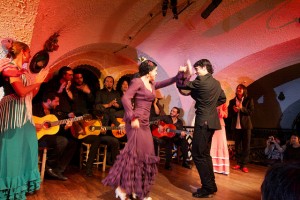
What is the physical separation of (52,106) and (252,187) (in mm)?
3549

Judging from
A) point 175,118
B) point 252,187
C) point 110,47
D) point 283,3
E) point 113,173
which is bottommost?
point 252,187

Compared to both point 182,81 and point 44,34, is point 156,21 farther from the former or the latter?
point 182,81

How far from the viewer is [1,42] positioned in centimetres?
358

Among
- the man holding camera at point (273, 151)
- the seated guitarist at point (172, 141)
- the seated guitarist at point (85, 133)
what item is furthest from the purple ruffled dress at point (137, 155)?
the man holding camera at point (273, 151)

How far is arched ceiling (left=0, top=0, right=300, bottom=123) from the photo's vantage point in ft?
13.6

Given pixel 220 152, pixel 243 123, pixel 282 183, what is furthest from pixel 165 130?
pixel 282 183

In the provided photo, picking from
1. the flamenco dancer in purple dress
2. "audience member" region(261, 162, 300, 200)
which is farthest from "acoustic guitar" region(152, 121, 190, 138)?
"audience member" region(261, 162, 300, 200)

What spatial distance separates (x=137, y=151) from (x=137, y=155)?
4 cm

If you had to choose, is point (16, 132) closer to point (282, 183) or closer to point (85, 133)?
point (85, 133)

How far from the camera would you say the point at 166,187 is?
4156mm

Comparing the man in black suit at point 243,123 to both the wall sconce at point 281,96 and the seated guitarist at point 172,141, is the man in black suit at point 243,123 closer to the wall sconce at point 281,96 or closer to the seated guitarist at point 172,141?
the seated guitarist at point 172,141

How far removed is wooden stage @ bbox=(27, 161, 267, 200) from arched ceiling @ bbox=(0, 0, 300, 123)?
7.00 feet

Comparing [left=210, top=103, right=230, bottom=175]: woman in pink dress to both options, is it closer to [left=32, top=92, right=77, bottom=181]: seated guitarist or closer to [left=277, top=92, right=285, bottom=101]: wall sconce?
[left=32, top=92, right=77, bottom=181]: seated guitarist

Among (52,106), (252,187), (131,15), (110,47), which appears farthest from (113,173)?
(110,47)
